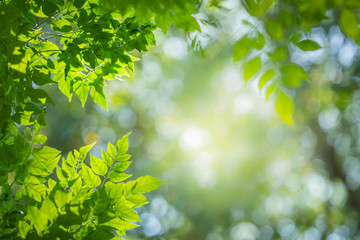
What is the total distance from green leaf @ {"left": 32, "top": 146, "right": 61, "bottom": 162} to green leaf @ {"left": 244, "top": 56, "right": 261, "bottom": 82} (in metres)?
0.78

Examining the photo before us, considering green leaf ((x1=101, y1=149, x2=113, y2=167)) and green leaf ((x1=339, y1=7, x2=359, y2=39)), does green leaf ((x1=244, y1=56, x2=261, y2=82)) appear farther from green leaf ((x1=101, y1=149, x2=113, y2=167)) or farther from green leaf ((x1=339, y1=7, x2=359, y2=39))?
green leaf ((x1=101, y1=149, x2=113, y2=167))

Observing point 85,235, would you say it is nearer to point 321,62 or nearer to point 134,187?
point 134,187

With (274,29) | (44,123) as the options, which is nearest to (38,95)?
(44,123)

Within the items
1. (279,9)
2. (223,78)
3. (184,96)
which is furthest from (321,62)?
(279,9)

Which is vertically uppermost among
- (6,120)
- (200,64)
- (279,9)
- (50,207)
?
(279,9)

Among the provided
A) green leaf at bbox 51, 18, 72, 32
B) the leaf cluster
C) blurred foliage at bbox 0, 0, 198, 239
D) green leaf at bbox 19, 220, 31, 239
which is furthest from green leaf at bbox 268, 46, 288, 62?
green leaf at bbox 19, 220, 31, 239

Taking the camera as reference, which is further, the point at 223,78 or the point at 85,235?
the point at 223,78

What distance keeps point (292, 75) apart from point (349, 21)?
0.21 metres

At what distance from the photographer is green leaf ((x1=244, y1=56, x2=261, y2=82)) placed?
959mm

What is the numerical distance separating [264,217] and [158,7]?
13.3 metres

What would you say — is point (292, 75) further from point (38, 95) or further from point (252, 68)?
point (38, 95)

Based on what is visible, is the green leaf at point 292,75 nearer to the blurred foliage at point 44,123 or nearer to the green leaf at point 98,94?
the blurred foliage at point 44,123

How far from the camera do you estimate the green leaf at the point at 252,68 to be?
3.15 ft

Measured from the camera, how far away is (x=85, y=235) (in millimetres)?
1023
